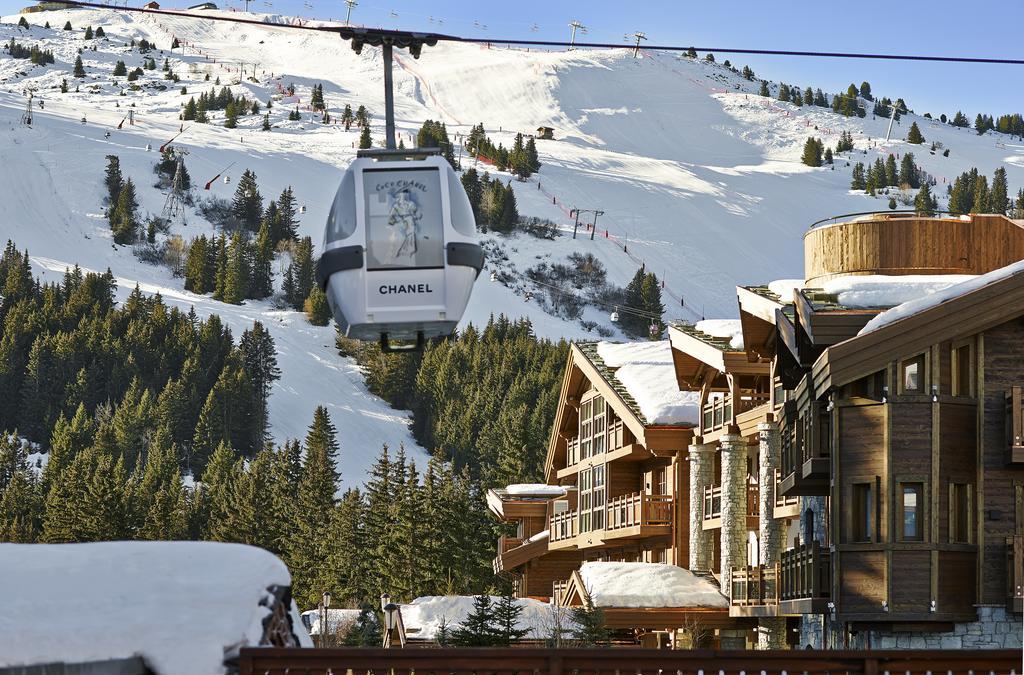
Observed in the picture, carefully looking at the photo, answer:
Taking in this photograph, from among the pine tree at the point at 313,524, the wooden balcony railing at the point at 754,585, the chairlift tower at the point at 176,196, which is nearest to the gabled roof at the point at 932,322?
the wooden balcony railing at the point at 754,585

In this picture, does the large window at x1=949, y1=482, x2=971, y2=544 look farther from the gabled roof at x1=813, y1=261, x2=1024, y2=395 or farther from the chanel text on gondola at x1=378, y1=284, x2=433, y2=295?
the chanel text on gondola at x1=378, y1=284, x2=433, y2=295

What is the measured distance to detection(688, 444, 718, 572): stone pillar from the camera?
4262 centimetres

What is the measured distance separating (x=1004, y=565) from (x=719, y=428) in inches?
612

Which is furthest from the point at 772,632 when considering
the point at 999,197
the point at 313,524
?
the point at 999,197

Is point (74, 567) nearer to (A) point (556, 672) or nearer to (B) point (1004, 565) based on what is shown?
(A) point (556, 672)

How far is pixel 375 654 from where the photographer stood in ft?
42.0

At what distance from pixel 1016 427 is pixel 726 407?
595 inches

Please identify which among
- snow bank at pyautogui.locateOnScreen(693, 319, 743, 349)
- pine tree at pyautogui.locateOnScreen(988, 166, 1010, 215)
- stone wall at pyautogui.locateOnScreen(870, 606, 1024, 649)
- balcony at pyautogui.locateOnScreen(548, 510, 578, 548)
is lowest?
stone wall at pyautogui.locateOnScreen(870, 606, 1024, 649)

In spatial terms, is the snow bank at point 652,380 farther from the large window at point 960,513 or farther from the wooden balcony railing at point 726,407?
the large window at point 960,513

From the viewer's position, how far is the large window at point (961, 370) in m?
26.9

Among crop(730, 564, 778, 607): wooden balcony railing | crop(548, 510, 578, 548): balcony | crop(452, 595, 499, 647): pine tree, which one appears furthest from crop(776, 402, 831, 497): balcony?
crop(548, 510, 578, 548): balcony

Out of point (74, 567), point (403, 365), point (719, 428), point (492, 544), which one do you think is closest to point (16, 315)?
point (403, 365)

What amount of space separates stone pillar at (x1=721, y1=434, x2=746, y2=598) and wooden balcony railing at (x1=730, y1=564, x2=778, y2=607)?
1.18 m

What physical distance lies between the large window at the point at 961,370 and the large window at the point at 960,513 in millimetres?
1446
